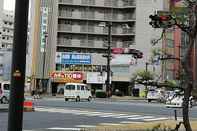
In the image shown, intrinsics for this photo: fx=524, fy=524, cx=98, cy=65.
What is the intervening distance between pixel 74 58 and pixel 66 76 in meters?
3.44

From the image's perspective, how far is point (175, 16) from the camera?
10.7 metres

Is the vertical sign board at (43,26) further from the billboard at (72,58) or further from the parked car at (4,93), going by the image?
the parked car at (4,93)

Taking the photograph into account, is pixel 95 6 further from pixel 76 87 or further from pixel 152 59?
pixel 152 59

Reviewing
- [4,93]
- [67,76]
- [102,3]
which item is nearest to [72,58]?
[67,76]

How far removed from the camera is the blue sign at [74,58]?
90688 mm

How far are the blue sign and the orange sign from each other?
1970mm

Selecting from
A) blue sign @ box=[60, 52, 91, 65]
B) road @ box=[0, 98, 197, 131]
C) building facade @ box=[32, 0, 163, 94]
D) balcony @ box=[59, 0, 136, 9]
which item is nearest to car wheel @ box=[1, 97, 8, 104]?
road @ box=[0, 98, 197, 131]

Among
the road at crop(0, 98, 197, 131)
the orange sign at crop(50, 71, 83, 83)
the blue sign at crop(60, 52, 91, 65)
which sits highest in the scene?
the blue sign at crop(60, 52, 91, 65)


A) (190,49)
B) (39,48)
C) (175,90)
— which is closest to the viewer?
(190,49)

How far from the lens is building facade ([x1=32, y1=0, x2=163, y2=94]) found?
298 ft

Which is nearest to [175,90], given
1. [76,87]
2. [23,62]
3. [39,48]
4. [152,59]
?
[152,59]

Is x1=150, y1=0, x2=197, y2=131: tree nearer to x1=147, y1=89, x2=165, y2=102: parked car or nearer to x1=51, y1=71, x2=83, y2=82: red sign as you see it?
x1=147, y1=89, x2=165, y2=102: parked car

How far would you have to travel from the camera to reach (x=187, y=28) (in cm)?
1059

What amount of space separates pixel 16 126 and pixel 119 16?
89.2m
